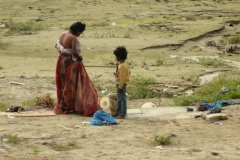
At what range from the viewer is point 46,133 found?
7488 mm

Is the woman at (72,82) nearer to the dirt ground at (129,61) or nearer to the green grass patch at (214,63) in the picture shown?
the dirt ground at (129,61)

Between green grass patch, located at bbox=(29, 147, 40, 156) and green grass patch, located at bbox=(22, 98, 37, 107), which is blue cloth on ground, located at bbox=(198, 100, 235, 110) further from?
green grass patch, located at bbox=(29, 147, 40, 156)

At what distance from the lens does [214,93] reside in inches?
445

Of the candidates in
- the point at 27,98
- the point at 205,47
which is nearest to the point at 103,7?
the point at 205,47

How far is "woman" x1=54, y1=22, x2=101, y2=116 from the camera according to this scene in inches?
348

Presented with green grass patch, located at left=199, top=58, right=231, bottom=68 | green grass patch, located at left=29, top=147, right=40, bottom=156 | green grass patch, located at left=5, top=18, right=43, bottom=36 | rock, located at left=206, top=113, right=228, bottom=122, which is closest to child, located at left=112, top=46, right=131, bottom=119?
rock, located at left=206, top=113, right=228, bottom=122

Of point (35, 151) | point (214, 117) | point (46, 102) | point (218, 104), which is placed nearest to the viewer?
point (35, 151)

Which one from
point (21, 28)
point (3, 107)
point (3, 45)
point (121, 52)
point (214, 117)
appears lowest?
point (3, 107)

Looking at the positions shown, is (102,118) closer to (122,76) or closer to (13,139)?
(122,76)

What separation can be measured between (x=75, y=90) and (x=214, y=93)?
344 centimetres

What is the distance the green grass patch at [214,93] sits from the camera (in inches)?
409

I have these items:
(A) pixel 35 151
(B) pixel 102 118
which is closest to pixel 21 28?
(B) pixel 102 118

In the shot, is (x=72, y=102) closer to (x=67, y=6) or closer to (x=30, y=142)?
(x=30, y=142)

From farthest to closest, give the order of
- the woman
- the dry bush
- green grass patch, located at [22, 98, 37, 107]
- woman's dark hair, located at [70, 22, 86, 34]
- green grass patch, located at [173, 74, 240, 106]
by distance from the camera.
Result: green grass patch, located at [173, 74, 240, 106], green grass patch, located at [22, 98, 37, 107], the dry bush, the woman, woman's dark hair, located at [70, 22, 86, 34]
